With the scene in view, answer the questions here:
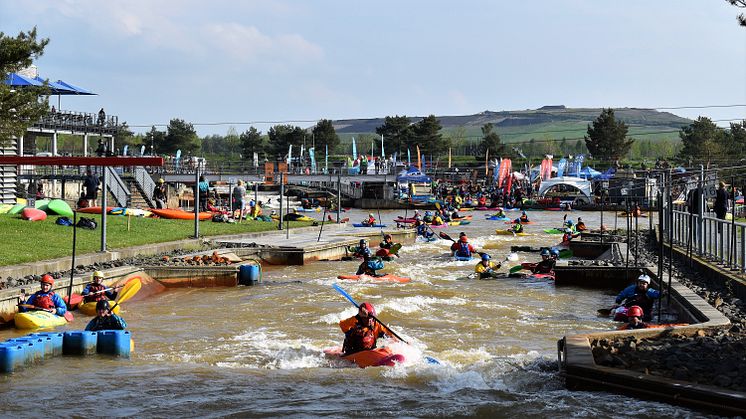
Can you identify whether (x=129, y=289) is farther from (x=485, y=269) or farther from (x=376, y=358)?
(x=485, y=269)

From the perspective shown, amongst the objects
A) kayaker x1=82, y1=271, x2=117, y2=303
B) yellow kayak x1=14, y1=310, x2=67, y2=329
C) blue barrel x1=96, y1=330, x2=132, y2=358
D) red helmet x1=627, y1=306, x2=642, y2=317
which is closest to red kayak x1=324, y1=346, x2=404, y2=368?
blue barrel x1=96, y1=330, x2=132, y2=358

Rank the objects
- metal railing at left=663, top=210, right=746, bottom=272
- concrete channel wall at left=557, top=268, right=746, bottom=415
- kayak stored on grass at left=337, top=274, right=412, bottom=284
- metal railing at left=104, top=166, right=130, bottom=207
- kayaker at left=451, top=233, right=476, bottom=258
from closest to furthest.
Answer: concrete channel wall at left=557, top=268, right=746, bottom=415, metal railing at left=663, top=210, right=746, bottom=272, kayak stored on grass at left=337, top=274, right=412, bottom=284, kayaker at left=451, top=233, right=476, bottom=258, metal railing at left=104, top=166, right=130, bottom=207

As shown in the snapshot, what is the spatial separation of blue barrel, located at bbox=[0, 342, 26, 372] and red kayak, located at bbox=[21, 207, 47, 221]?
1516 cm

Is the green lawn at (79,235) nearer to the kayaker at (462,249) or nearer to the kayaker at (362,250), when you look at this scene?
the kayaker at (362,250)

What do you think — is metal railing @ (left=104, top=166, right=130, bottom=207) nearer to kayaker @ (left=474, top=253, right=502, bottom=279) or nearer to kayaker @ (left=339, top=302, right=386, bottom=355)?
kayaker @ (left=474, top=253, right=502, bottom=279)

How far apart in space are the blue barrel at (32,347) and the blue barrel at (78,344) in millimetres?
494

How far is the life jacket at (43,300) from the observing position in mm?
17438

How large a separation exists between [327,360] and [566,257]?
20.0 m

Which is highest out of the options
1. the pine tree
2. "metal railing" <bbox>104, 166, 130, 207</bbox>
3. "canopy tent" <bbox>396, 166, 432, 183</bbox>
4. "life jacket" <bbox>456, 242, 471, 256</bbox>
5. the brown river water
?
the pine tree

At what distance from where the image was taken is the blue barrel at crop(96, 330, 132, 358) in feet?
49.1

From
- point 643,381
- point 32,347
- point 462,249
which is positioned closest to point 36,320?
point 32,347

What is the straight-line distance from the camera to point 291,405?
12039mm

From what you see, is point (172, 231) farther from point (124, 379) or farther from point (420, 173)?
point (420, 173)

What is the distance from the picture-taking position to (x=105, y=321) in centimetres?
1560
